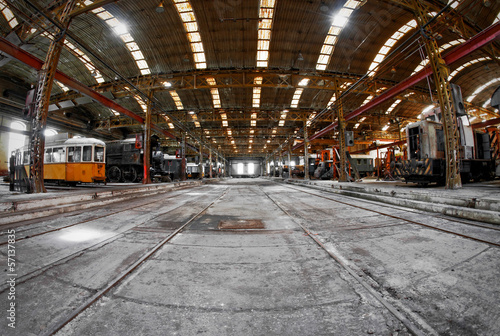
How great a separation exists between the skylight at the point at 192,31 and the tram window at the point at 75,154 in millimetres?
9142

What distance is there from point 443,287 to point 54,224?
5.54m

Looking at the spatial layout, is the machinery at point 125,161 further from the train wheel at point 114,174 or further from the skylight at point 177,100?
the skylight at point 177,100

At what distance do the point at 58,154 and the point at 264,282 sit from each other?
13.2 meters

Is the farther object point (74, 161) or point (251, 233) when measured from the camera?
point (74, 161)

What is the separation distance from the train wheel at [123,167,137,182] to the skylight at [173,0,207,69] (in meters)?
9.58

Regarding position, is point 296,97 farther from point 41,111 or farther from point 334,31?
point 41,111

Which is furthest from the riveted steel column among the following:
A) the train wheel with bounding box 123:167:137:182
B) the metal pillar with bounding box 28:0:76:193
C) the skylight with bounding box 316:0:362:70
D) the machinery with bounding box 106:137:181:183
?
the train wheel with bounding box 123:167:137:182

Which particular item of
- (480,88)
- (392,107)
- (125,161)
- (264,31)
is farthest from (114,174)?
(480,88)

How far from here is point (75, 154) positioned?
9.25 meters

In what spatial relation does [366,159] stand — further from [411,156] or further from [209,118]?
[209,118]

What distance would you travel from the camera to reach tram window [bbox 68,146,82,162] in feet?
30.3

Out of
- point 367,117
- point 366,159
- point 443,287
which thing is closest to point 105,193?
point 443,287

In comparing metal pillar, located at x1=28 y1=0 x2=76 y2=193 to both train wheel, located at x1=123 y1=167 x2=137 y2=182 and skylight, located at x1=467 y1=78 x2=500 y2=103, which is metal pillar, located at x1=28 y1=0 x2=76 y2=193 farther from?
skylight, located at x1=467 y1=78 x2=500 y2=103

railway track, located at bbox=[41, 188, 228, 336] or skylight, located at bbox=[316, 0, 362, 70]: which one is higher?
skylight, located at bbox=[316, 0, 362, 70]
